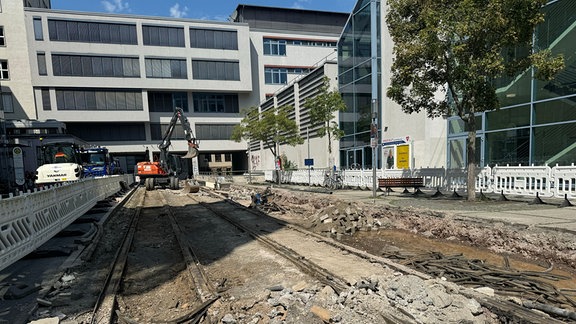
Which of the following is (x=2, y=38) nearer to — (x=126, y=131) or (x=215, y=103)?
(x=126, y=131)

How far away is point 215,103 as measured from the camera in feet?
156

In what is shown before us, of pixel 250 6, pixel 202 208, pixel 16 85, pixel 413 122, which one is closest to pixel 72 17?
pixel 16 85

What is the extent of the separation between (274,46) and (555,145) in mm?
43769

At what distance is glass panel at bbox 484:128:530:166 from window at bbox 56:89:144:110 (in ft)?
137

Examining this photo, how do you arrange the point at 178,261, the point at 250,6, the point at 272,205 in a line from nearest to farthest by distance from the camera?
1. the point at 178,261
2. the point at 272,205
3. the point at 250,6

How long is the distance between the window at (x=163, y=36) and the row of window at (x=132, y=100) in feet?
23.3

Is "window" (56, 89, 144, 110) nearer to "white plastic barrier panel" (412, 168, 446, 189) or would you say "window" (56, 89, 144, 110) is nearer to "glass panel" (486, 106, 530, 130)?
"white plastic barrier panel" (412, 168, 446, 189)

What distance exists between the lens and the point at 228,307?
12.7 ft

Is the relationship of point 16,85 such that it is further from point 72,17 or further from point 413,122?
point 413,122

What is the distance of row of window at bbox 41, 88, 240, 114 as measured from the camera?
3881cm

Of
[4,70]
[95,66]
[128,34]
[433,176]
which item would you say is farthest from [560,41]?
[4,70]

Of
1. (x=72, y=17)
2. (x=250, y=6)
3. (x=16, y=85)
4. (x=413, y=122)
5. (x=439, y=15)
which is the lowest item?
(x=413, y=122)

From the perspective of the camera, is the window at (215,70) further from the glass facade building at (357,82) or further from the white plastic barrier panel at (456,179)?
the white plastic barrier panel at (456,179)

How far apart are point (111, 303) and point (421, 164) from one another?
17.8m
